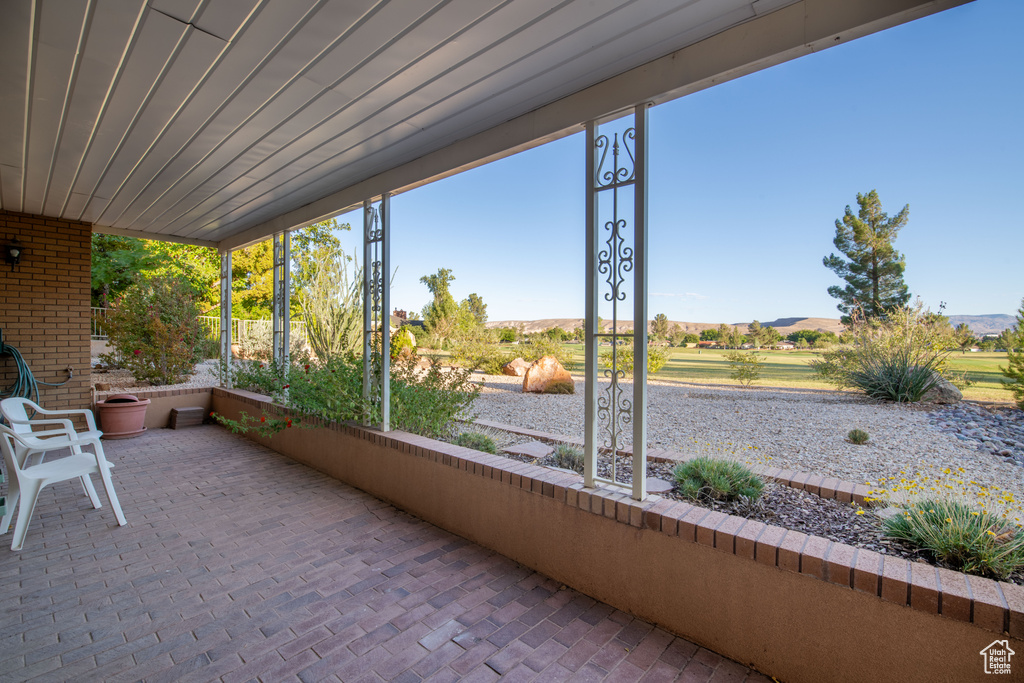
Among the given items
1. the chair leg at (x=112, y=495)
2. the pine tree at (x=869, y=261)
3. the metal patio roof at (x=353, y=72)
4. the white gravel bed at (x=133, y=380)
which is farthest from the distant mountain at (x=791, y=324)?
the white gravel bed at (x=133, y=380)

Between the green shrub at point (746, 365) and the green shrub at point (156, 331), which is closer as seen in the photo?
the green shrub at point (156, 331)

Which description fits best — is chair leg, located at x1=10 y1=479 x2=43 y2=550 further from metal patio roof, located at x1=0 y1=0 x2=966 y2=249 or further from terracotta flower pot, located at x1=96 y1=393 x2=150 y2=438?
terracotta flower pot, located at x1=96 y1=393 x2=150 y2=438

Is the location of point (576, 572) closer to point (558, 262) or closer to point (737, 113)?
point (737, 113)

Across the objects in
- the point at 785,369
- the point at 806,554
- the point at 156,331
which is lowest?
the point at 806,554

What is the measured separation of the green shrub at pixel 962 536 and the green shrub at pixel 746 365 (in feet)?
23.2

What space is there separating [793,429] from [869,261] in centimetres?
419

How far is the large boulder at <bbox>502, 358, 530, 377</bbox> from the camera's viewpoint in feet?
34.8

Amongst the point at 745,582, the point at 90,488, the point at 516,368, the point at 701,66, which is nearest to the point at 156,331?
the point at 90,488

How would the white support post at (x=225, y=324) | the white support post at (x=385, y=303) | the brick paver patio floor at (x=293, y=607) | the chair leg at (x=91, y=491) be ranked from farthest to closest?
the white support post at (x=225, y=324) < the white support post at (x=385, y=303) < the chair leg at (x=91, y=491) < the brick paver patio floor at (x=293, y=607)

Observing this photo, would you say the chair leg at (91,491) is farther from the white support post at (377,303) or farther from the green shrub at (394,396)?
the white support post at (377,303)

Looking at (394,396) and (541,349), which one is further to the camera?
(541,349)

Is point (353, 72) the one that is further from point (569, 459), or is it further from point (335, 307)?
point (335, 307)

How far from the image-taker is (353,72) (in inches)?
81.4

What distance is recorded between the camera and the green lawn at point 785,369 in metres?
5.55
